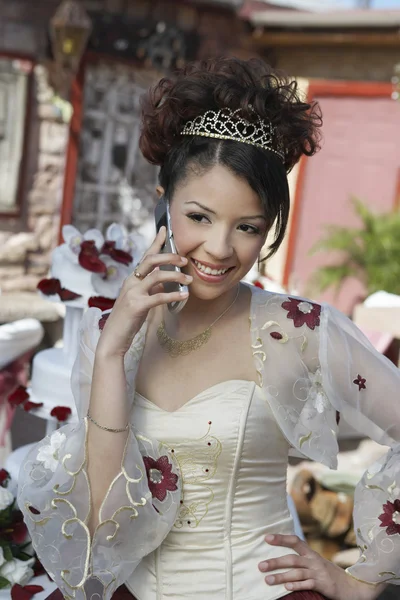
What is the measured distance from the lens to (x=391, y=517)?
183cm

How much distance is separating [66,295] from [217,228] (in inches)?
43.7

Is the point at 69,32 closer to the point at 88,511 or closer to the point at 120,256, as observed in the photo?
the point at 120,256

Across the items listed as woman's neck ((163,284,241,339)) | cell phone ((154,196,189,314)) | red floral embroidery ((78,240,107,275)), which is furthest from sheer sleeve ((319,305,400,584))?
red floral embroidery ((78,240,107,275))

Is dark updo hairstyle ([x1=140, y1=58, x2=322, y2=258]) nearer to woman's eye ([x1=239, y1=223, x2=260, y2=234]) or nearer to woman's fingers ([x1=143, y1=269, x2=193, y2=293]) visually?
woman's eye ([x1=239, y1=223, x2=260, y2=234])

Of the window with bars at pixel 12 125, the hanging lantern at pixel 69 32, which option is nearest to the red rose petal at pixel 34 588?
the window with bars at pixel 12 125

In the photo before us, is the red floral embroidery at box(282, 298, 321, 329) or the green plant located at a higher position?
the red floral embroidery at box(282, 298, 321, 329)

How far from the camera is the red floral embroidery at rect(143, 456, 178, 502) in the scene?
174 cm

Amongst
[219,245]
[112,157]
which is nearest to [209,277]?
[219,245]

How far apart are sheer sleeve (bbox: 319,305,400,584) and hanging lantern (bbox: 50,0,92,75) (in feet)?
21.3

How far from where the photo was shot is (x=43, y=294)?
2.74m

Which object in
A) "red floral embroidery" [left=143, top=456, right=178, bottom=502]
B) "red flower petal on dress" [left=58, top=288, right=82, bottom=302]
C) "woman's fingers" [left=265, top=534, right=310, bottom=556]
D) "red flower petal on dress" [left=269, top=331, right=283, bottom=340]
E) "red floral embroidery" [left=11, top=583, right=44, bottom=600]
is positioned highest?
"red flower petal on dress" [left=269, top=331, right=283, bottom=340]

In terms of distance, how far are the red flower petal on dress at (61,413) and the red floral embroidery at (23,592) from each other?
587mm

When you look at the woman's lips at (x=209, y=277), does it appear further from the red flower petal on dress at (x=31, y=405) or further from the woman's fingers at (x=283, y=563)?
the red flower petal on dress at (x=31, y=405)

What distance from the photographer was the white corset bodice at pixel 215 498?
176 centimetres
